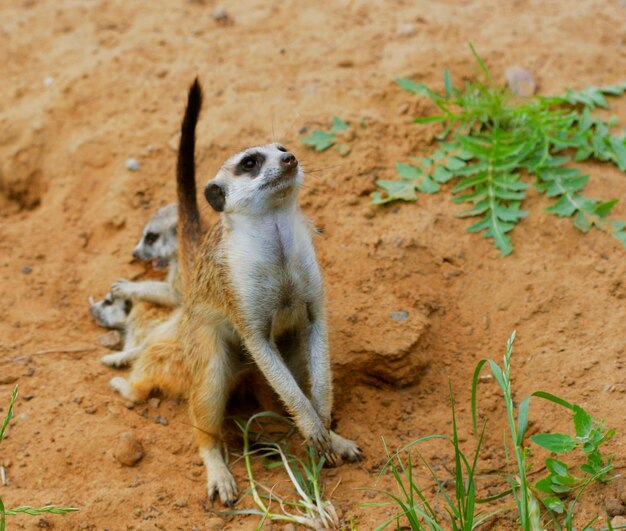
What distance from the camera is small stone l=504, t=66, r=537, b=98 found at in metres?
4.75

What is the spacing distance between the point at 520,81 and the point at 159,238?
2.31 meters

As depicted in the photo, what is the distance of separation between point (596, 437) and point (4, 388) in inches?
98.1

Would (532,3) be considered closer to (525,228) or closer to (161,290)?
(525,228)

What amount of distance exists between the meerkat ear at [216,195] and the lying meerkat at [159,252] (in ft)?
3.99

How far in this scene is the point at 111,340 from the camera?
4211 mm

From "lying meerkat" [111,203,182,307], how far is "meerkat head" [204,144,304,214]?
124 cm

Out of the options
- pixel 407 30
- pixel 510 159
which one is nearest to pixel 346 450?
pixel 510 159

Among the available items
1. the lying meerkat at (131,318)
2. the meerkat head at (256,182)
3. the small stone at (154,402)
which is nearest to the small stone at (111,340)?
the lying meerkat at (131,318)

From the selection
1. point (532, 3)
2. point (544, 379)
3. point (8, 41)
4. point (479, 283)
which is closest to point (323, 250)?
point (479, 283)

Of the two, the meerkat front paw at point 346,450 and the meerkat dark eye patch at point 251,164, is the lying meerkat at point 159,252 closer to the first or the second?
the meerkat dark eye patch at point 251,164

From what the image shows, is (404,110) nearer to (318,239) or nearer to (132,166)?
(318,239)

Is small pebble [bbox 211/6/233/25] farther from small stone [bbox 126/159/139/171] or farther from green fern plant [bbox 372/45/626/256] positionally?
green fern plant [bbox 372/45/626/256]

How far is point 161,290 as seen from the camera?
451 centimetres

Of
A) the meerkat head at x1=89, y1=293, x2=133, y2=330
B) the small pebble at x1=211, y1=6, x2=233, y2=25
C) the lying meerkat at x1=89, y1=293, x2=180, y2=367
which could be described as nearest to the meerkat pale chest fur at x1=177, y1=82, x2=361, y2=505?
Result: the lying meerkat at x1=89, y1=293, x2=180, y2=367
